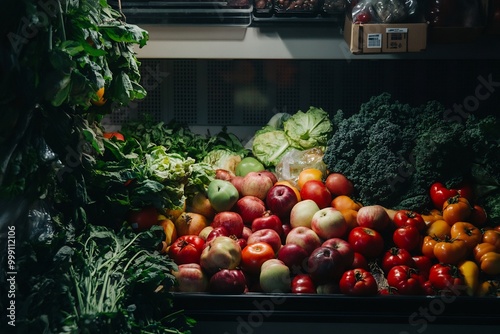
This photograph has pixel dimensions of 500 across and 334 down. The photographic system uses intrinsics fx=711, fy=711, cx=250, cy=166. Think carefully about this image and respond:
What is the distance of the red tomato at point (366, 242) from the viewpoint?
3832mm

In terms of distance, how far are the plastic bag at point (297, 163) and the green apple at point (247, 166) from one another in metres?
0.12

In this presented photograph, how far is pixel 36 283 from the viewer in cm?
293

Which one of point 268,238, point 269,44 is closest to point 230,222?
point 268,238

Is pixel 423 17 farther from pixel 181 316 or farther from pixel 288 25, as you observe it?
pixel 181 316

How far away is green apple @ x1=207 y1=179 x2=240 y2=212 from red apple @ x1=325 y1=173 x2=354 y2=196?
1.88 feet

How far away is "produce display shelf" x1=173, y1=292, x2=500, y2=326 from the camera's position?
138 inches

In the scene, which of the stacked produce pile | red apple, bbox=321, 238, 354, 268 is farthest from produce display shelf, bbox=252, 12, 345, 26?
red apple, bbox=321, 238, 354, 268

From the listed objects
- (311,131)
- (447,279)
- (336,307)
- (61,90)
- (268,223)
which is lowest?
(336,307)

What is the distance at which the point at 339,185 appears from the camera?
424 cm

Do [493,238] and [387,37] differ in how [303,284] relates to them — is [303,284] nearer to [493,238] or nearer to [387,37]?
[493,238]

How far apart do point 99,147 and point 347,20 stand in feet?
5.71

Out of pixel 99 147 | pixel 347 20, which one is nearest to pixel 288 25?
pixel 347 20

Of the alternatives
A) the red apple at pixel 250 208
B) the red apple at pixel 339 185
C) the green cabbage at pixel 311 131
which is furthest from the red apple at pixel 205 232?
the green cabbage at pixel 311 131

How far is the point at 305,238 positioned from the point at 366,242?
1.08 ft
